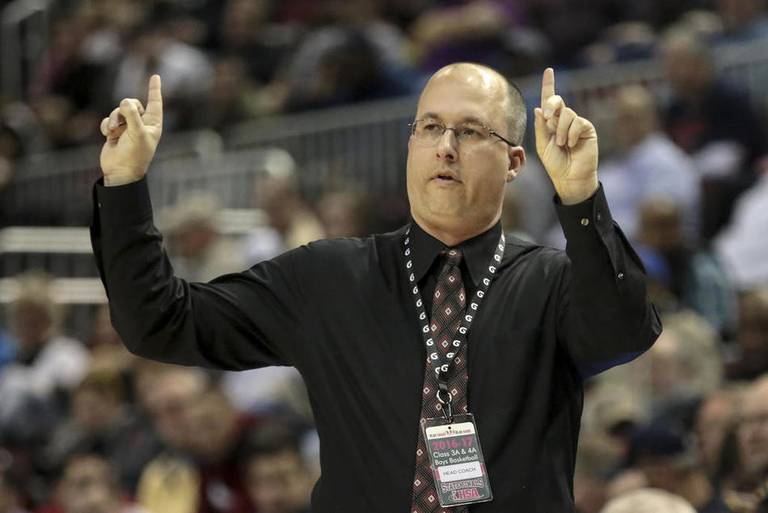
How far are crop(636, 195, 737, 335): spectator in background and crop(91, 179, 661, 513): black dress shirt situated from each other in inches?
171

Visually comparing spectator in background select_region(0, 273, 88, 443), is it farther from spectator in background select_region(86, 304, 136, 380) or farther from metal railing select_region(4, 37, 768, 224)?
metal railing select_region(4, 37, 768, 224)

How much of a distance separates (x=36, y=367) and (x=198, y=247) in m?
1.20

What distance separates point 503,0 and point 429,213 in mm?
7664

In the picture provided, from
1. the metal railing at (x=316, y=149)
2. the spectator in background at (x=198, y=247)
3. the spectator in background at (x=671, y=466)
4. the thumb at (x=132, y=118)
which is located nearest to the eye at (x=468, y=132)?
the thumb at (x=132, y=118)

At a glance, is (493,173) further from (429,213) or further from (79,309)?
(79,309)

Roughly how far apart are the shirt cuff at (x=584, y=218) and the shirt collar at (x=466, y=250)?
1.23 feet

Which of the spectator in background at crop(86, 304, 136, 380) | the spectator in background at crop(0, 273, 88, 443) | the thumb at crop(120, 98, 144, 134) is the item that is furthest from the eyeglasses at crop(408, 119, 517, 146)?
the spectator in background at crop(0, 273, 88, 443)

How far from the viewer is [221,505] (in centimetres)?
725

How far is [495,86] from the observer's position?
11.8ft

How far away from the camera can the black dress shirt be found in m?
3.26

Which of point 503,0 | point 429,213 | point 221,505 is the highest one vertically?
point 503,0

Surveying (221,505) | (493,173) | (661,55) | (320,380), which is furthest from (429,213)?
(661,55)

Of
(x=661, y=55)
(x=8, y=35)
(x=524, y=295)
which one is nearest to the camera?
(x=524, y=295)

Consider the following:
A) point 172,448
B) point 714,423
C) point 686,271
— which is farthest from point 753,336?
point 172,448
